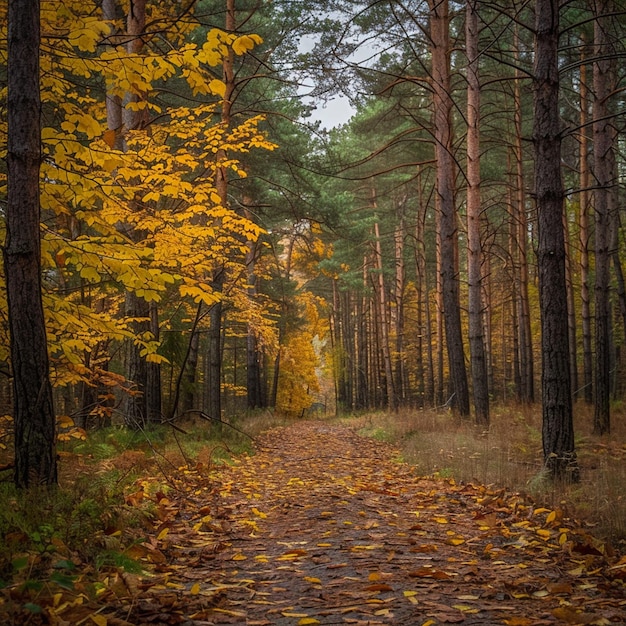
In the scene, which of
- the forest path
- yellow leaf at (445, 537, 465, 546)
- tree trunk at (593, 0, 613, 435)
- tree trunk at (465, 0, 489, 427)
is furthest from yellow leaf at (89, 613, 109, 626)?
tree trunk at (593, 0, 613, 435)

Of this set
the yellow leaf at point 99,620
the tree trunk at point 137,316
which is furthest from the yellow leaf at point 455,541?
the tree trunk at point 137,316

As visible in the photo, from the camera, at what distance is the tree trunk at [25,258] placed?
3.95m

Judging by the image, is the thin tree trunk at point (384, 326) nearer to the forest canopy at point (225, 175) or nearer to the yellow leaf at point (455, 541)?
the forest canopy at point (225, 175)

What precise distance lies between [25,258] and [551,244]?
5.24m

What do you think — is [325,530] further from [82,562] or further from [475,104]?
[475,104]

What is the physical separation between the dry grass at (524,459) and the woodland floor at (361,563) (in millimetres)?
286

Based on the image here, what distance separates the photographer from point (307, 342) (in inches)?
1416

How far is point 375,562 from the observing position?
12.2ft

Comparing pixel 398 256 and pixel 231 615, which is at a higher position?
pixel 398 256

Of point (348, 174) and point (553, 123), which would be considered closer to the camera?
point (553, 123)

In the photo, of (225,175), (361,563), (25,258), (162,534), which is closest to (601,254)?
(225,175)

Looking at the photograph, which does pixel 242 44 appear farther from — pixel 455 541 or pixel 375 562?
pixel 455 541

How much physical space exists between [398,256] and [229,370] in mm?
16770

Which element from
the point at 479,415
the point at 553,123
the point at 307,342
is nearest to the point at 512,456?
the point at 479,415
